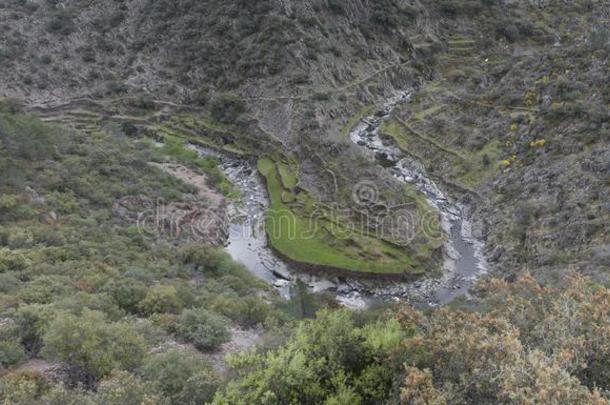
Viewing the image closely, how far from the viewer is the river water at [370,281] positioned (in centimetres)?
4753

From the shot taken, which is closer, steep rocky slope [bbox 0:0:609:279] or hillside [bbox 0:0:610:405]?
hillside [bbox 0:0:610:405]

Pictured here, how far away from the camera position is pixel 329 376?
56.4 feet

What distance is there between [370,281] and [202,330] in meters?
23.7

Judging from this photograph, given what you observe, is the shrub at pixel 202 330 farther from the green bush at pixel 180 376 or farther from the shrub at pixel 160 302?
the green bush at pixel 180 376

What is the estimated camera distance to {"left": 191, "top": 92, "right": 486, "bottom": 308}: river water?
156 ft

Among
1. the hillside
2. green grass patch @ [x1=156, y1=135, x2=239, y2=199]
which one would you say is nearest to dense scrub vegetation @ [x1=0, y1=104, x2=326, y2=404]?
the hillside

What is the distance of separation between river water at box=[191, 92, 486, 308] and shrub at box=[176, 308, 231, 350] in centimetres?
1940

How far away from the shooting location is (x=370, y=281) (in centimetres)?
4866

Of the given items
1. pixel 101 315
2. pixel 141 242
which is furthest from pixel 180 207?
pixel 101 315

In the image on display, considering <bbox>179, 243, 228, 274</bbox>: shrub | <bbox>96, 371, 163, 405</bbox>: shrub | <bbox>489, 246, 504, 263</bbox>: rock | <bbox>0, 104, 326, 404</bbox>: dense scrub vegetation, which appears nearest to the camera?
<bbox>96, 371, 163, 405</bbox>: shrub

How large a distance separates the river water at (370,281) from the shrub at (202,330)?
63.7ft

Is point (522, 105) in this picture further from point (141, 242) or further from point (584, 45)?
point (141, 242)

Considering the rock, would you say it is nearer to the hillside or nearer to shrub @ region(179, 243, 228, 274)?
the hillside

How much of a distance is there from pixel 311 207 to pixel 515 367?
45320mm
